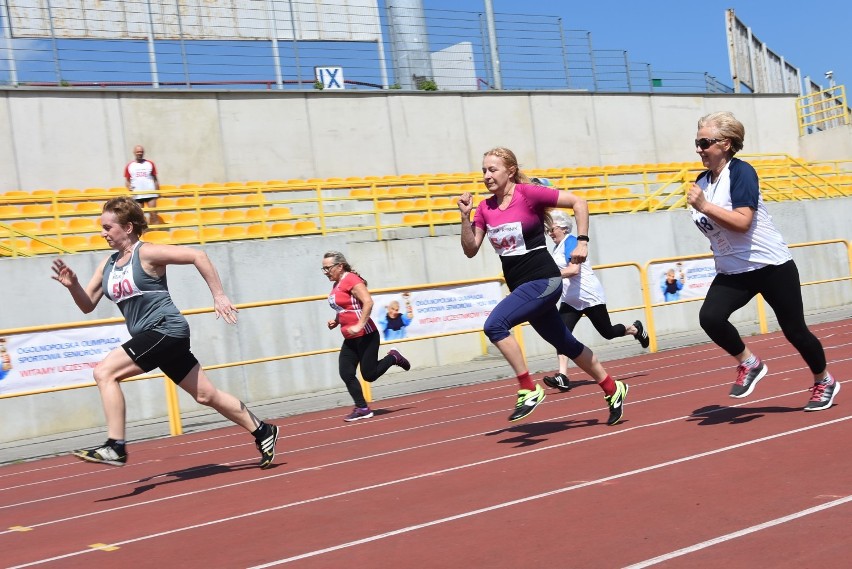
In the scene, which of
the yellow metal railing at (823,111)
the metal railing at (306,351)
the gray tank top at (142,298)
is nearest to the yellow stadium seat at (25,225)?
the metal railing at (306,351)

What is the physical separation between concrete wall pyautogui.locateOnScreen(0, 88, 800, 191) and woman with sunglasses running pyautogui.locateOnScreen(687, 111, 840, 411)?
17729 millimetres

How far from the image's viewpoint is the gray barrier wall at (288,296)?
49.0 feet

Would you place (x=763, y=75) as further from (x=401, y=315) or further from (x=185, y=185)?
(x=401, y=315)

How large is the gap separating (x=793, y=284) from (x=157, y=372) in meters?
8.82

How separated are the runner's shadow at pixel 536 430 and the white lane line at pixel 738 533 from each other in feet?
10.3

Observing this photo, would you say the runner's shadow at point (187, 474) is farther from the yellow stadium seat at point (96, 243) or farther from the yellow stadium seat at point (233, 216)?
the yellow stadium seat at point (233, 216)

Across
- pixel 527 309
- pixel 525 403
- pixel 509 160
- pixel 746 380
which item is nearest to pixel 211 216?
pixel 509 160

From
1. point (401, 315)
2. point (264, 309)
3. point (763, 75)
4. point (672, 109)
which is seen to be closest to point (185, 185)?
point (264, 309)

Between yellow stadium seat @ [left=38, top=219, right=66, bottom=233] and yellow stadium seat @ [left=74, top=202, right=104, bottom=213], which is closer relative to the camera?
yellow stadium seat @ [left=38, top=219, right=66, bottom=233]

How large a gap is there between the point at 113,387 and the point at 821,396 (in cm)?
492

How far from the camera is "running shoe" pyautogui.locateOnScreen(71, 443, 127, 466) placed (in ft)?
23.7

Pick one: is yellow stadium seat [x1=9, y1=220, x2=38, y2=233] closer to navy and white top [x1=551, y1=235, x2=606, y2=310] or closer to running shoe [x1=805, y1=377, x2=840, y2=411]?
navy and white top [x1=551, y1=235, x2=606, y2=310]

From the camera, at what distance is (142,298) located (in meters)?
7.57

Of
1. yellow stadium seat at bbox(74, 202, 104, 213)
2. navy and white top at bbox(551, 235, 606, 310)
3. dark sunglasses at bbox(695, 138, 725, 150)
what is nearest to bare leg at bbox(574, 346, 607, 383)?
dark sunglasses at bbox(695, 138, 725, 150)
